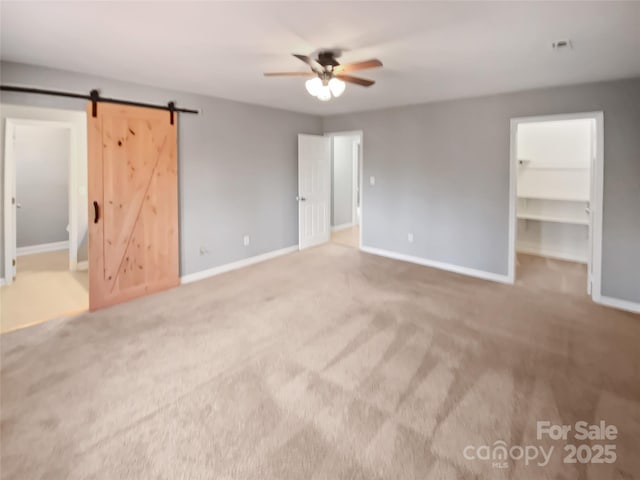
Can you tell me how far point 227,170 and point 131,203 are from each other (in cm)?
142

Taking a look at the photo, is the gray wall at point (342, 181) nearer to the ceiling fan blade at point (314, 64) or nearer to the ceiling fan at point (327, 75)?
the ceiling fan at point (327, 75)

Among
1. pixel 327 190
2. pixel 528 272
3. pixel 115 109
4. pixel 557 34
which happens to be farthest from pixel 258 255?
pixel 557 34

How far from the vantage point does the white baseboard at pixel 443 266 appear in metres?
4.67

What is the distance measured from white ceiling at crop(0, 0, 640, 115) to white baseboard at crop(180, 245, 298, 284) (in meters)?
2.34

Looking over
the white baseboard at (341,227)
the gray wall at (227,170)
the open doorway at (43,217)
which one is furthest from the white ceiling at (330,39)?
the white baseboard at (341,227)

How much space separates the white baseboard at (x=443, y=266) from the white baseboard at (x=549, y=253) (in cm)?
179

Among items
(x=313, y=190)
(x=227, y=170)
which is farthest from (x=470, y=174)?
(x=227, y=170)

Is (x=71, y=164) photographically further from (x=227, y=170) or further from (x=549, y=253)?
(x=549, y=253)

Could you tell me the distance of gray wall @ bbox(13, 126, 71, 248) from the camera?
5680 mm

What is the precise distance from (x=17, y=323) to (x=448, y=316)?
13.6ft

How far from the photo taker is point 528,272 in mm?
4961

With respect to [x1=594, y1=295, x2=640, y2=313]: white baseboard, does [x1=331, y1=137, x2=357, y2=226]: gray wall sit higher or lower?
higher

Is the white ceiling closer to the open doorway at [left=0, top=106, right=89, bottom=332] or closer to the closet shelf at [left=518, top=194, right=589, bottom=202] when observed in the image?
the open doorway at [left=0, top=106, right=89, bottom=332]

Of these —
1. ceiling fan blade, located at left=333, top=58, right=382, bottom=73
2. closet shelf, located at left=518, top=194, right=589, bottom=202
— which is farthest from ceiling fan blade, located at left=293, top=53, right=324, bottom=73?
closet shelf, located at left=518, top=194, right=589, bottom=202
